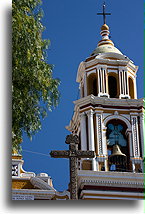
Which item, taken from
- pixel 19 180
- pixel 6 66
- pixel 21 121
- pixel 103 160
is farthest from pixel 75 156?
pixel 103 160

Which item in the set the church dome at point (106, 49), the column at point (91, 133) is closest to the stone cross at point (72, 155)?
the column at point (91, 133)

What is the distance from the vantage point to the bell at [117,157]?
1157 centimetres

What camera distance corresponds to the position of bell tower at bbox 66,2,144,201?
458 inches

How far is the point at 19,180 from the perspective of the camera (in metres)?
10.3

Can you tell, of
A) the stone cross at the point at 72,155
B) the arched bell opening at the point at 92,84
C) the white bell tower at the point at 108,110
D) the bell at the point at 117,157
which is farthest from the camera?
the arched bell opening at the point at 92,84

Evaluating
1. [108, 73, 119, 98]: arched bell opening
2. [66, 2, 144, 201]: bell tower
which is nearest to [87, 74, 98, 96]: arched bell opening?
[66, 2, 144, 201]: bell tower

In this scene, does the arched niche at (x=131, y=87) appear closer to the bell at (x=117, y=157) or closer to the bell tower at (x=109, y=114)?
the bell tower at (x=109, y=114)

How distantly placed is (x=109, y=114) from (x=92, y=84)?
86 cm

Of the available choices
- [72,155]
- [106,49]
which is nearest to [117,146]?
[106,49]

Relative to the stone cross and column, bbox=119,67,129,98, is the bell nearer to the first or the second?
column, bbox=119,67,129,98

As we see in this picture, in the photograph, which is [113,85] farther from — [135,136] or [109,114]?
[135,136]

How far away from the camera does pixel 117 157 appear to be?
1164cm

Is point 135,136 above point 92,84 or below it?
below

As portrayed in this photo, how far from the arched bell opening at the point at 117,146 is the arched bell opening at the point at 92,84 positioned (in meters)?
0.71
